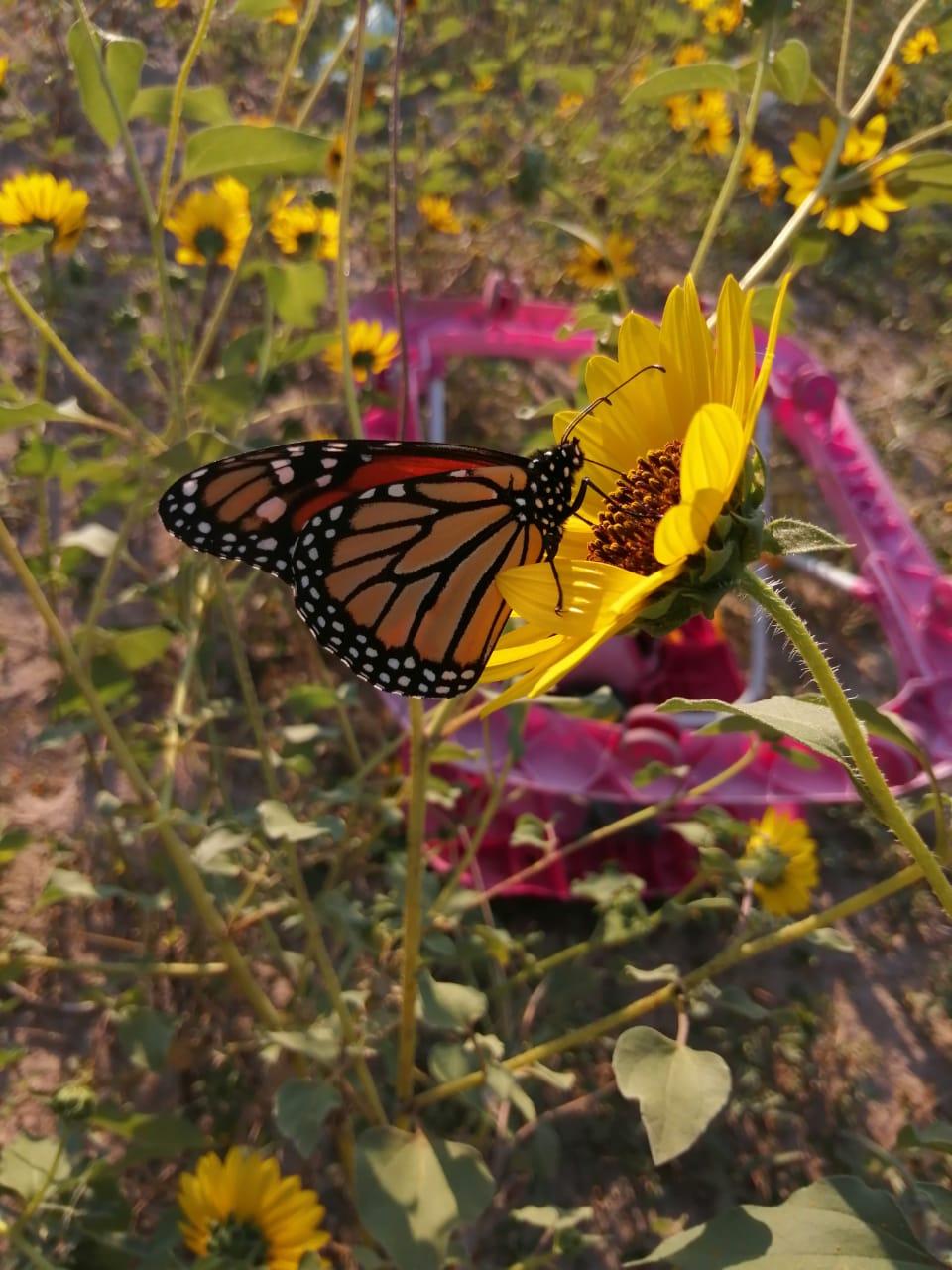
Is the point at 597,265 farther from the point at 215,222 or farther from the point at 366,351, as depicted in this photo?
the point at 215,222

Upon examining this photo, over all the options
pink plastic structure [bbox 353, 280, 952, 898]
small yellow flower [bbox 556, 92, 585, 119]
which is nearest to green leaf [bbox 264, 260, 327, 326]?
pink plastic structure [bbox 353, 280, 952, 898]

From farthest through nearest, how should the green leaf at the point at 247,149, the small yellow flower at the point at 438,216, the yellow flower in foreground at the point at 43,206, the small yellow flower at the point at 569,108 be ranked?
the small yellow flower at the point at 569,108, the small yellow flower at the point at 438,216, the yellow flower in foreground at the point at 43,206, the green leaf at the point at 247,149

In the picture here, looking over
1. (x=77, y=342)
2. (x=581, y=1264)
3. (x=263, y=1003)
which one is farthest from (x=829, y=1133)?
(x=77, y=342)

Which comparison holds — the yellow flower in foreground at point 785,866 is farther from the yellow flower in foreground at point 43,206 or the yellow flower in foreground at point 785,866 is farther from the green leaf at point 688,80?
the yellow flower in foreground at point 43,206

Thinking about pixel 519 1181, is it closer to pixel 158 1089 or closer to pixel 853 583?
pixel 158 1089

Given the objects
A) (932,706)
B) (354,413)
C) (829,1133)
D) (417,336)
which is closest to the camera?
(354,413)

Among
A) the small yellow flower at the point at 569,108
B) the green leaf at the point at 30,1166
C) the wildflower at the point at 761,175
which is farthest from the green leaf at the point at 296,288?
the small yellow flower at the point at 569,108
